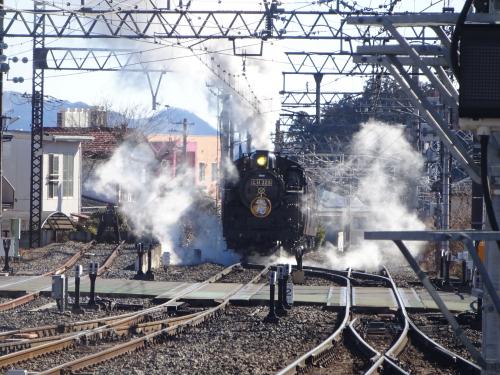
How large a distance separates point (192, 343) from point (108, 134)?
41.8 meters

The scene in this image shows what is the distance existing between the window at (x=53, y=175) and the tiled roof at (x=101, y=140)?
12.0m

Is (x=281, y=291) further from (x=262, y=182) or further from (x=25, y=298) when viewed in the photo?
(x=262, y=182)

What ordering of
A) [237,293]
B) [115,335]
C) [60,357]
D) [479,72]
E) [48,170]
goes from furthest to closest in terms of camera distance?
1. [48,170]
2. [237,293]
3. [115,335]
4. [60,357]
5. [479,72]

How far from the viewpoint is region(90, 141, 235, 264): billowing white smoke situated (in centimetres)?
3186

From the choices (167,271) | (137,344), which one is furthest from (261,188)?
(137,344)

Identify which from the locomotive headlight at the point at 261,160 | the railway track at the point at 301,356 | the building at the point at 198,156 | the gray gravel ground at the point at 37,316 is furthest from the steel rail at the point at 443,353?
the building at the point at 198,156

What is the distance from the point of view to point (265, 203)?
2497cm

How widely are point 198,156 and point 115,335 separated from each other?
170ft

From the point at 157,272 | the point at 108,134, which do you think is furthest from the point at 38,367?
the point at 108,134

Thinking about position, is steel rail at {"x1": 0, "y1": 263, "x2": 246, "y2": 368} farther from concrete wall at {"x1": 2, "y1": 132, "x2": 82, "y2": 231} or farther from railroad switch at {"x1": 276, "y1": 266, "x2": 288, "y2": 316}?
concrete wall at {"x1": 2, "y1": 132, "x2": 82, "y2": 231}

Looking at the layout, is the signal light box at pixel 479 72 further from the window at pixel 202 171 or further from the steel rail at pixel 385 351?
the window at pixel 202 171

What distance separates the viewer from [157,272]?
23812 mm

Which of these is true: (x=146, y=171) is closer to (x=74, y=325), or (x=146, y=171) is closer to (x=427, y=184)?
(x=427, y=184)

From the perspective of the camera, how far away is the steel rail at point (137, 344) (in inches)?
393
